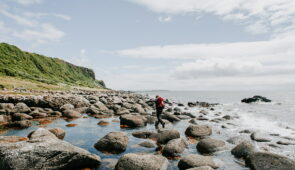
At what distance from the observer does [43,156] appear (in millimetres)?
8172

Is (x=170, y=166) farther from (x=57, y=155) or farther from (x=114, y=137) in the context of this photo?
(x=57, y=155)

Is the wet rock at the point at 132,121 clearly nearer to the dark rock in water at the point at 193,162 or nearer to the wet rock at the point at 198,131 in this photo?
the wet rock at the point at 198,131

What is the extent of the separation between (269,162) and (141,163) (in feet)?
18.8

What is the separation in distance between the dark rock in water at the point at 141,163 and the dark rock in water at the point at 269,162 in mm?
4202

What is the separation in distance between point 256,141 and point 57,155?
14137 millimetres

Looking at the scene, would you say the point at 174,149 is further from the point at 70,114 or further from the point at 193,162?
the point at 70,114

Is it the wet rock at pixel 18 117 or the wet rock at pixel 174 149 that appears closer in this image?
the wet rock at pixel 174 149

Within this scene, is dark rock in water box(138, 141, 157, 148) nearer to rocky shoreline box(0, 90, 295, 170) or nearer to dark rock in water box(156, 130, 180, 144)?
rocky shoreline box(0, 90, 295, 170)

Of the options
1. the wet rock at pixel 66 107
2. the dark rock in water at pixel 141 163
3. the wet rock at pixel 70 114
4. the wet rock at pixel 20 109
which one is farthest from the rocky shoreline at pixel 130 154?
the wet rock at pixel 66 107

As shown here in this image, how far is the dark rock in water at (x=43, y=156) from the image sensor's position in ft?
25.3

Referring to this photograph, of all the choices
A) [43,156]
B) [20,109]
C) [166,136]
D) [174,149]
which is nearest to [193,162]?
[174,149]

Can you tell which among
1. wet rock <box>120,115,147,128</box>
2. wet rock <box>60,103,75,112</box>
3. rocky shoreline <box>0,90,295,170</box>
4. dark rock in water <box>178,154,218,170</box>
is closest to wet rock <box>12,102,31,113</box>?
rocky shoreline <box>0,90,295,170</box>

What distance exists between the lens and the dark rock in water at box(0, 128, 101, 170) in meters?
7.71

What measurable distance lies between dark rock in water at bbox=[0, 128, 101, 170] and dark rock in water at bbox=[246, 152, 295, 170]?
24.0 ft
